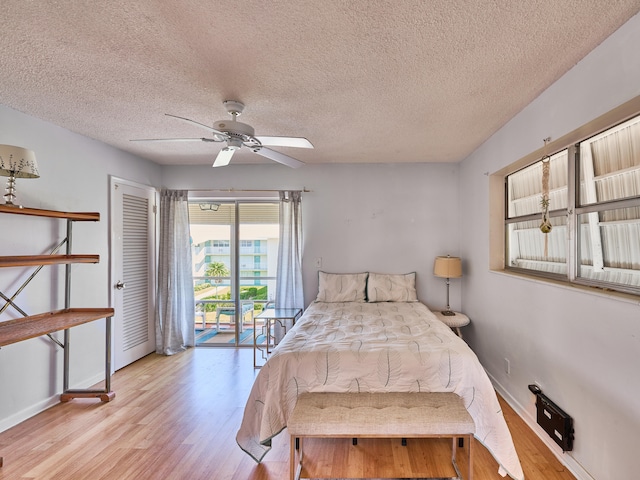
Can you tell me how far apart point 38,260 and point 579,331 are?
3.61 metres

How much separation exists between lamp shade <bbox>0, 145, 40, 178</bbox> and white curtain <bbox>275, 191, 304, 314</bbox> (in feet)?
7.88

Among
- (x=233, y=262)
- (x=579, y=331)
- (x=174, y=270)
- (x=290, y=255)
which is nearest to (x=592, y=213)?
(x=579, y=331)

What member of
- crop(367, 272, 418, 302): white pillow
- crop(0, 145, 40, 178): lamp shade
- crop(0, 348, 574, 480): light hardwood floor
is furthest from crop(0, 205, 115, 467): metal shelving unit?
crop(367, 272, 418, 302): white pillow

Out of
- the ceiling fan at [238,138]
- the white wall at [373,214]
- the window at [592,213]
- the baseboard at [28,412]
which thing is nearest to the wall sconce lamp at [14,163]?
the ceiling fan at [238,138]

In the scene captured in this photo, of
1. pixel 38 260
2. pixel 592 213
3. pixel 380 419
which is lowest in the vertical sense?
pixel 380 419

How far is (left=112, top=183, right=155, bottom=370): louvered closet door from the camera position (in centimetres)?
342

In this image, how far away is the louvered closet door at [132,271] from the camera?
3.42 metres

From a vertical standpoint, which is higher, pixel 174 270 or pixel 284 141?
pixel 284 141

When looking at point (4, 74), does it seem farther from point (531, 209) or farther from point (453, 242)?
point (453, 242)

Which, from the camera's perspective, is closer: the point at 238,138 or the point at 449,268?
the point at 238,138

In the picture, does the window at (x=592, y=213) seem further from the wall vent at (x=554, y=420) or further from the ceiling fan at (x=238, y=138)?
the ceiling fan at (x=238, y=138)

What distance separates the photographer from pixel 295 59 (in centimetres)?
172

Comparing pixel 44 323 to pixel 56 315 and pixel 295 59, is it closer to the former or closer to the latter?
pixel 56 315

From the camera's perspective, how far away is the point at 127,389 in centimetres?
296
